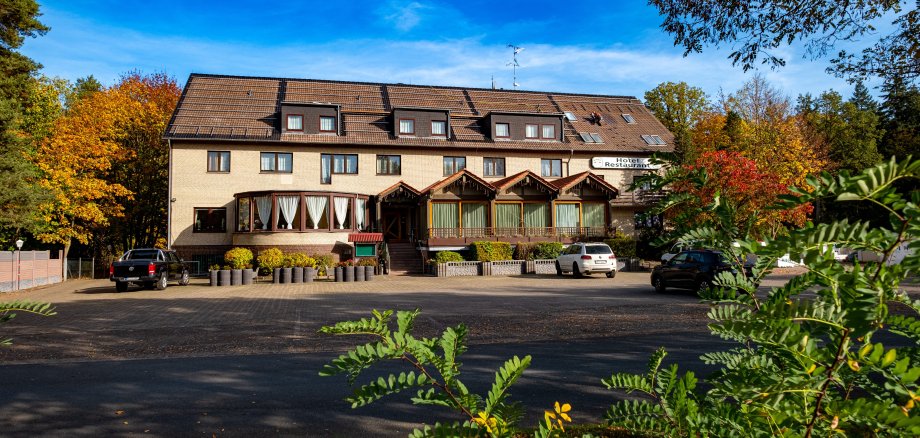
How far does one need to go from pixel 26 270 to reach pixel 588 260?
2569 cm

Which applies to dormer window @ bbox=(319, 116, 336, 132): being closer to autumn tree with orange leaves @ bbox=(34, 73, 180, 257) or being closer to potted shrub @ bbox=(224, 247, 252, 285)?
potted shrub @ bbox=(224, 247, 252, 285)

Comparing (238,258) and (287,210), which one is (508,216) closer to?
(287,210)

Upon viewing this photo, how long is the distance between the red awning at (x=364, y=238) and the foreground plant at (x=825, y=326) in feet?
87.1

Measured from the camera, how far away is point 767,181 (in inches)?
1064

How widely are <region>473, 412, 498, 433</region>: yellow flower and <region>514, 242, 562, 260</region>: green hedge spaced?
27.8 metres

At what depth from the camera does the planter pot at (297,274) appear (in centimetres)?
2386

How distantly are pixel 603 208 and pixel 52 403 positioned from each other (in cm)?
3156

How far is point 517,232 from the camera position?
33000mm

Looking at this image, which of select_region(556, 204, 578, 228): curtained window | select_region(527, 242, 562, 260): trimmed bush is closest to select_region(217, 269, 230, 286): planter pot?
select_region(527, 242, 562, 260): trimmed bush

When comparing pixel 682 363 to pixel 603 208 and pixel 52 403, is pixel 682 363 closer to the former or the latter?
pixel 52 403

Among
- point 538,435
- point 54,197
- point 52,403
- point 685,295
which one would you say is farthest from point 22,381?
point 54,197

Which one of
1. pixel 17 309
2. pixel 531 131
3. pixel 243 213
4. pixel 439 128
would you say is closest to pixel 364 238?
pixel 243 213

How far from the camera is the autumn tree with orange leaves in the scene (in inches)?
1153

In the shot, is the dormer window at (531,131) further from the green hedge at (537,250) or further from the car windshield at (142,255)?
the car windshield at (142,255)
